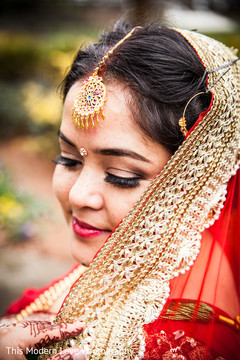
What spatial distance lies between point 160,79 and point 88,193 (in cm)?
46

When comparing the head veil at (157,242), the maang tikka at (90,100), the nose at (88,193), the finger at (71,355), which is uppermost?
the maang tikka at (90,100)

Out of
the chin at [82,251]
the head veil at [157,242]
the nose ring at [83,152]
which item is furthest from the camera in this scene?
the chin at [82,251]

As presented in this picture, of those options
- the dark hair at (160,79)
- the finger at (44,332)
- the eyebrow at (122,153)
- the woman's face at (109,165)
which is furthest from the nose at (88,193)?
the finger at (44,332)

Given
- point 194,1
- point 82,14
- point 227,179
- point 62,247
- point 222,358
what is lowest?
point 222,358

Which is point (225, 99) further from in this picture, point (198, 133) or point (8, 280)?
point (8, 280)

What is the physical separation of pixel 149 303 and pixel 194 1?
35.1 ft

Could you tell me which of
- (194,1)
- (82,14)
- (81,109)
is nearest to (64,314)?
(81,109)

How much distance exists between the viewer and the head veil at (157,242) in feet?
3.49

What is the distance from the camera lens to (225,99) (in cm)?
111

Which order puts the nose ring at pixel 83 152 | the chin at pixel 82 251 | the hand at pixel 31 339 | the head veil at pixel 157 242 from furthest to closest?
the chin at pixel 82 251 < the nose ring at pixel 83 152 < the head veil at pixel 157 242 < the hand at pixel 31 339

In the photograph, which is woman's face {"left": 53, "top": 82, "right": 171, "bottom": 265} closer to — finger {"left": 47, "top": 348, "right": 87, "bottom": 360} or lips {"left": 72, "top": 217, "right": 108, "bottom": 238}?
lips {"left": 72, "top": 217, "right": 108, "bottom": 238}

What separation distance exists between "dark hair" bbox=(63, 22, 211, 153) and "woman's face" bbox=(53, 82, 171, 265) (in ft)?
0.13

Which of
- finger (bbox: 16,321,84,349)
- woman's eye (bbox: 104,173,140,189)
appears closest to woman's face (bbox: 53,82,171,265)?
woman's eye (bbox: 104,173,140,189)

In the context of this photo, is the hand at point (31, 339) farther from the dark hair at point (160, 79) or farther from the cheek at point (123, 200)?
the dark hair at point (160, 79)
